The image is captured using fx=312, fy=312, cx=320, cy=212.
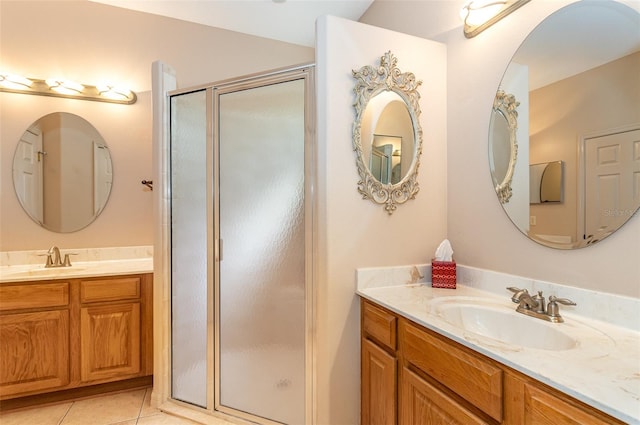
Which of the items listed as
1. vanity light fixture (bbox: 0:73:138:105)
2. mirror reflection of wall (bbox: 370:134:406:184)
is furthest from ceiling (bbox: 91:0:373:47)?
mirror reflection of wall (bbox: 370:134:406:184)

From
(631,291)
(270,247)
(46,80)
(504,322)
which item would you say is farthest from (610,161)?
(46,80)

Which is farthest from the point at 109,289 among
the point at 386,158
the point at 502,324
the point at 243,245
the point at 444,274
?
the point at 502,324

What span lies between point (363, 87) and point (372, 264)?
97 centimetres

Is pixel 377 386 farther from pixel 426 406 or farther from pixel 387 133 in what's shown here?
pixel 387 133

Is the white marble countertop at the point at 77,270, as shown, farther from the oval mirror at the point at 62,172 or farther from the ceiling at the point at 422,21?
the ceiling at the point at 422,21

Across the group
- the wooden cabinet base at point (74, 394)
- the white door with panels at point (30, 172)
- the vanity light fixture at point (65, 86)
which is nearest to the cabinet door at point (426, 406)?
the wooden cabinet base at point (74, 394)

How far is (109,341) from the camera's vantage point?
2.17 meters

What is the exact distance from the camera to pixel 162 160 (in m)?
2.08

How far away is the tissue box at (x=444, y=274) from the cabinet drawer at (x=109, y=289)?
2.02 m

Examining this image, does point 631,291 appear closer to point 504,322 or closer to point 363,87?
point 504,322

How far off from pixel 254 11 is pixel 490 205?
241 centimetres

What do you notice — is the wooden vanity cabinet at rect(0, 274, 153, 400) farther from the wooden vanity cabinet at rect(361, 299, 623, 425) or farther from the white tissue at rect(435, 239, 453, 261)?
the white tissue at rect(435, 239, 453, 261)

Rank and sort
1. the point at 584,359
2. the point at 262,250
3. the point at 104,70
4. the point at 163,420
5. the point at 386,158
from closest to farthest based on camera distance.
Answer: the point at 584,359 → the point at 386,158 → the point at 262,250 → the point at 163,420 → the point at 104,70

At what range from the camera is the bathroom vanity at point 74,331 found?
1995 millimetres
